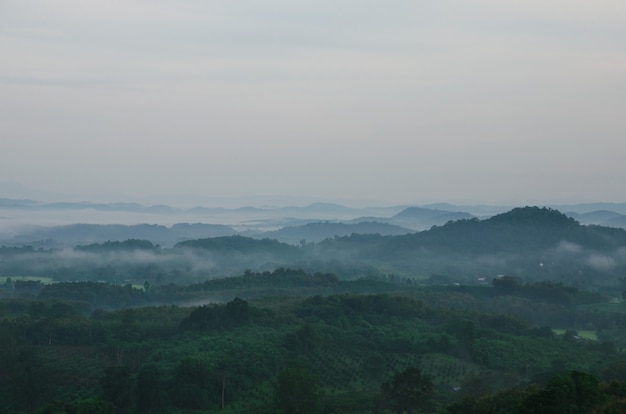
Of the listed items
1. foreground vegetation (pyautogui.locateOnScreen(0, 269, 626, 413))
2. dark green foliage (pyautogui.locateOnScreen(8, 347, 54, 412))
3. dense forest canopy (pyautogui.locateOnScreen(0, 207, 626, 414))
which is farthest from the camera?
dark green foliage (pyautogui.locateOnScreen(8, 347, 54, 412))

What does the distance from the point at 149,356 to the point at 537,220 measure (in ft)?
375

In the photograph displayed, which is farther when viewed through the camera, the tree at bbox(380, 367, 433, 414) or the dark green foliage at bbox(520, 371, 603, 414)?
the tree at bbox(380, 367, 433, 414)

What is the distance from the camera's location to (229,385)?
4422 cm

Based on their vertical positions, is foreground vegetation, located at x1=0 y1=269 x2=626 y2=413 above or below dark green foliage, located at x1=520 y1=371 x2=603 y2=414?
below

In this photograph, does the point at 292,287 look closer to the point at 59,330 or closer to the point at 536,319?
the point at 536,319

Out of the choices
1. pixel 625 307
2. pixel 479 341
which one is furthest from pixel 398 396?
pixel 625 307

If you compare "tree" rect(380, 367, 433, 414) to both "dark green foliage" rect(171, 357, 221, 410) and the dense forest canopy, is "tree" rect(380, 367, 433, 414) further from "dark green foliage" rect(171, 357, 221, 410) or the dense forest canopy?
"dark green foliage" rect(171, 357, 221, 410)

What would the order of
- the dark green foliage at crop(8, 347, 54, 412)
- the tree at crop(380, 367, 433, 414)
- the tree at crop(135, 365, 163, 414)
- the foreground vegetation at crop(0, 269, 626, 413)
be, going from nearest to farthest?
the tree at crop(380, 367, 433, 414) → the foreground vegetation at crop(0, 269, 626, 413) → the tree at crop(135, 365, 163, 414) → the dark green foliage at crop(8, 347, 54, 412)

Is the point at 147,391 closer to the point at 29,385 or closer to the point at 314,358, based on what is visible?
the point at 29,385

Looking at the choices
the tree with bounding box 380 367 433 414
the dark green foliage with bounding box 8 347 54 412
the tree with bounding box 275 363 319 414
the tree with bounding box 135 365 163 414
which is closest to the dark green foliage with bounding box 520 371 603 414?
the tree with bounding box 380 367 433 414

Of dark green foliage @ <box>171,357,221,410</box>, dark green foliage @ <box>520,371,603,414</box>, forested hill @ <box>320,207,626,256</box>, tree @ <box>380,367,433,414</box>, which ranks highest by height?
forested hill @ <box>320,207,626,256</box>

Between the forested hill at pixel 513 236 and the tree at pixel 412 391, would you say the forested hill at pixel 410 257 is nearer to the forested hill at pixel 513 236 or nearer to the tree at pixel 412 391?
the forested hill at pixel 513 236

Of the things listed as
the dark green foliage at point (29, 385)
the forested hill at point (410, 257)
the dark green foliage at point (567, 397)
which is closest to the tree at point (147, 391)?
the dark green foliage at point (29, 385)

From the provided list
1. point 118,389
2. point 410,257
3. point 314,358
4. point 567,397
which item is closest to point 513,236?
point 410,257
